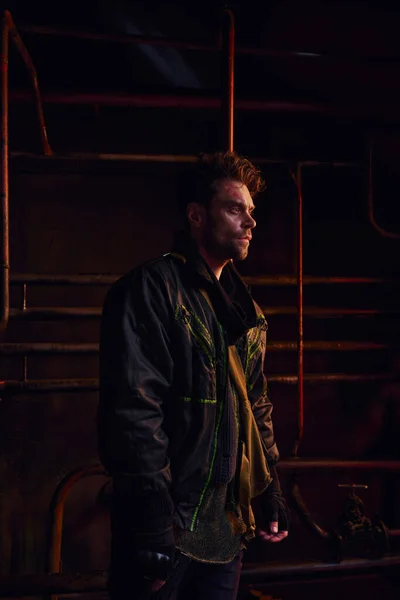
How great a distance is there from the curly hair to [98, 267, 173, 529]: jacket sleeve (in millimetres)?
434

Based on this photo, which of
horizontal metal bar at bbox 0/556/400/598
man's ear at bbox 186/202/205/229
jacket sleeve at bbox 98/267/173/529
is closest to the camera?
jacket sleeve at bbox 98/267/173/529

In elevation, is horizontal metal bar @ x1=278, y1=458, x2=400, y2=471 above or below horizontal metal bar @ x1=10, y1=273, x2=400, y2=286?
below

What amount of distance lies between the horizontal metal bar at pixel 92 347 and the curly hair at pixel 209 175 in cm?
140

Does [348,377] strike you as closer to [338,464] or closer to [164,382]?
[338,464]

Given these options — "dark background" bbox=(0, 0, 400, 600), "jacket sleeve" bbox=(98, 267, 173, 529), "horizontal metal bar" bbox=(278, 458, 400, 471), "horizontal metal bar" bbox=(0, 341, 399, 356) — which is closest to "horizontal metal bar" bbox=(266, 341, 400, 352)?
"horizontal metal bar" bbox=(0, 341, 399, 356)

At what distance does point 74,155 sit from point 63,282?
2.41 feet

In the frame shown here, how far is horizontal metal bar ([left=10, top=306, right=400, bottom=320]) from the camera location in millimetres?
3197

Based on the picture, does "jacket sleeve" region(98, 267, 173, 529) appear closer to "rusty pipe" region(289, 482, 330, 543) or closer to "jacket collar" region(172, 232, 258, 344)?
"jacket collar" region(172, 232, 258, 344)

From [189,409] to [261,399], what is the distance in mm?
624

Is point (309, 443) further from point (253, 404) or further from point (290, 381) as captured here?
point (253, 404)

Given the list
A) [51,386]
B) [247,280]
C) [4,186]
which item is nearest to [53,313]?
[51,386]

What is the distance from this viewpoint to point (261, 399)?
2365 millimetres

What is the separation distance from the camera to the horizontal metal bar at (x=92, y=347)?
318 centimetres

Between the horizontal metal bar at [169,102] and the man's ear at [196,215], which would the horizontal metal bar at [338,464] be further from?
the horizontal metal bar at [169,102]
